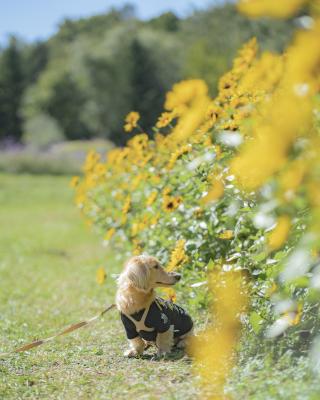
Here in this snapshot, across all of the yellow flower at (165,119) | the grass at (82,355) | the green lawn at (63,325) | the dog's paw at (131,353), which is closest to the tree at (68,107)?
the green lawn at (63,325)

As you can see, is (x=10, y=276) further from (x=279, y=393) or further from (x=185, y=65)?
(x=185, y=65)

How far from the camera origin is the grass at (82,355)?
3328mm

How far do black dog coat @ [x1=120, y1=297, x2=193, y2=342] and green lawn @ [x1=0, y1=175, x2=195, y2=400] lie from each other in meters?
0.17

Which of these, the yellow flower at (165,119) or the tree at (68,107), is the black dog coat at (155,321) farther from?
the tree at (68,107)

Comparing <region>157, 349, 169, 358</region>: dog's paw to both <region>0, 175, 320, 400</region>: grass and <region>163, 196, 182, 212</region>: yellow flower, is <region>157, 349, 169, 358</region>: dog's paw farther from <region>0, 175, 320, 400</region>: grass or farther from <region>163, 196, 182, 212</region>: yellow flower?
<region>163, 196, 182, 212</region>: yellow flower

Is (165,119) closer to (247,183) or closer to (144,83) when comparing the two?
(247,183)

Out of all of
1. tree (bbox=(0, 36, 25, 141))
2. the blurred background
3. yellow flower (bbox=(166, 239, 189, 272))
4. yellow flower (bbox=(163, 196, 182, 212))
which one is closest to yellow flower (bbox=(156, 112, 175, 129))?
yellow flower (bbox=(163, 196, 182, 212))

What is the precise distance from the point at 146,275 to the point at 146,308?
0.77 feet

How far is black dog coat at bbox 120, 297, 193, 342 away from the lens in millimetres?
4266

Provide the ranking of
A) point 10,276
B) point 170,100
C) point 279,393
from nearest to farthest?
point 279,393
point 170,100
point 10,276

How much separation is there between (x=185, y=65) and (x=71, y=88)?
399 inches

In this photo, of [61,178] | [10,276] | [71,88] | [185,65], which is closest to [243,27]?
[185,65]

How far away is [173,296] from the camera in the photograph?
15.5ft

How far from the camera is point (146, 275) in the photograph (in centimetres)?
417
